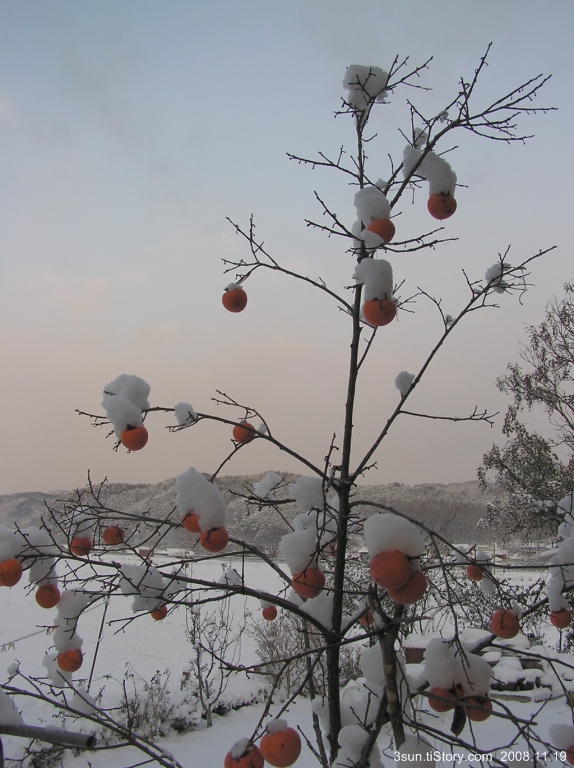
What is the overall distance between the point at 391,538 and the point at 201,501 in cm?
42

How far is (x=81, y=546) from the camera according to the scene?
1328mm

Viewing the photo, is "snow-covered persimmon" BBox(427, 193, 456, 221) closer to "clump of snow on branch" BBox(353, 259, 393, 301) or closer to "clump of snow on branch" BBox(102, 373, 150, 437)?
"clump of snow on branch" BBox(353, 259, 393, 301)

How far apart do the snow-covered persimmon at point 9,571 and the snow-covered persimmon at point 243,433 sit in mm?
550

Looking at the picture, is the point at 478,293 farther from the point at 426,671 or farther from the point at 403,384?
the point at 426,671

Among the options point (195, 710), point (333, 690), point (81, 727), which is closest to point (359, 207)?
point (333, 690)

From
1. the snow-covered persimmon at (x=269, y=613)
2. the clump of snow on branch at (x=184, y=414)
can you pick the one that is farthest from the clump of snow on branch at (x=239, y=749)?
the snow-covered persimmon at (x=269, y=613)

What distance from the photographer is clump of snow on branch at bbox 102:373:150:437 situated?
3.68 ft

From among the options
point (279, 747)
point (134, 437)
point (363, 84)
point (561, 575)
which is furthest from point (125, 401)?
point (561, 575)

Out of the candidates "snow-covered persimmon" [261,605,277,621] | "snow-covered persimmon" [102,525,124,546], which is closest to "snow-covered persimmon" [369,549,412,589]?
"snow-covered persimmon" [102,525,124,546]

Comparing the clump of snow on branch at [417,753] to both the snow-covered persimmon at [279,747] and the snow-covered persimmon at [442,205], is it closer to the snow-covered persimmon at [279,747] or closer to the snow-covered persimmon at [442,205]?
the snow-covered persimmon at [279,747]

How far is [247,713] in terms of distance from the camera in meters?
5.90

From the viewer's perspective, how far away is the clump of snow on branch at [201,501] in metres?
1.05

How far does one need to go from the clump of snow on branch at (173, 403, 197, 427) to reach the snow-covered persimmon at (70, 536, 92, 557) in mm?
427

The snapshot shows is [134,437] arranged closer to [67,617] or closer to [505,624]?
[67,617]
